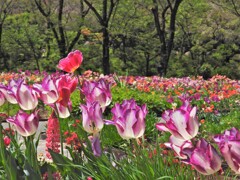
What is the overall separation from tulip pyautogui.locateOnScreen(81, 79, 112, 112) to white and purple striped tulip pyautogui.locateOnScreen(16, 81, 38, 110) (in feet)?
0.77

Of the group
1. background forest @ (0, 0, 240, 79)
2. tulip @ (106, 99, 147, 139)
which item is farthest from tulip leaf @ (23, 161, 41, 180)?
background forest @ (0, 0, 240, 79)

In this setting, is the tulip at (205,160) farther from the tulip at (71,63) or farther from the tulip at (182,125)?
the tulip at (71,63)

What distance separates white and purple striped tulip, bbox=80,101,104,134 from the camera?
6.79ft

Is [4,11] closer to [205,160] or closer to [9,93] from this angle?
[9,93]

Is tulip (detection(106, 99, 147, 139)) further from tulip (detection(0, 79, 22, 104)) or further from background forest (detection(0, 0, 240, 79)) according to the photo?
background forest (detection(0, 0, 240, 79))

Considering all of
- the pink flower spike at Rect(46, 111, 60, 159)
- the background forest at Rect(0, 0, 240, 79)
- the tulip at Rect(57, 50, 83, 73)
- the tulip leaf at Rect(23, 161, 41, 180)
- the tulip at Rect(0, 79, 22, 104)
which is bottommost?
the background forest at Rect(0, 0, 240, 79)

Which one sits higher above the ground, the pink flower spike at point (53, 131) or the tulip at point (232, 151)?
the tulip at point (232, 151)

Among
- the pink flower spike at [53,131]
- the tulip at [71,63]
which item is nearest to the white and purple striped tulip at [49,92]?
the tulip at [71,63]

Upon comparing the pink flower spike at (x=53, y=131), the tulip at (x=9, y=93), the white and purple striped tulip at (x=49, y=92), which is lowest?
the pink flower spike at (x=53, y=131)

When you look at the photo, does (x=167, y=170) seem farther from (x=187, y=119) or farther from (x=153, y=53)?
(x=153, y=53)

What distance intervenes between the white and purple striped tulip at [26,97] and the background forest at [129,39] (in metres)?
27.2

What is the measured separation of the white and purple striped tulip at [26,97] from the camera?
7.23 feet

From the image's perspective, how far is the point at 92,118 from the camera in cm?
208

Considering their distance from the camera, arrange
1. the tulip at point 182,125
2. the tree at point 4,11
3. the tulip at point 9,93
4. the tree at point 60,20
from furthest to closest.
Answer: the tree at point 4,11 → the tree at point 60,20 → the tulip at point 9,93 → the tulip at point 182,125
